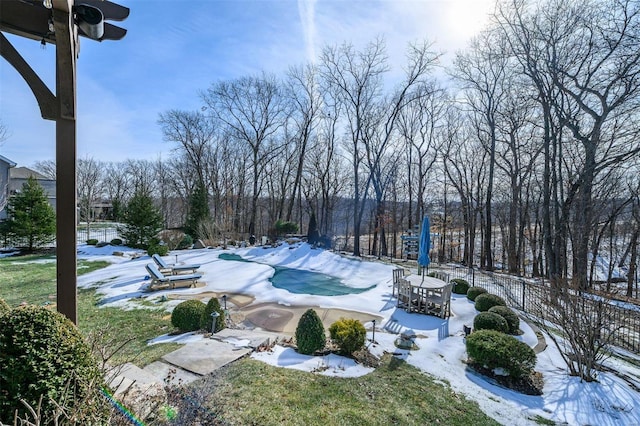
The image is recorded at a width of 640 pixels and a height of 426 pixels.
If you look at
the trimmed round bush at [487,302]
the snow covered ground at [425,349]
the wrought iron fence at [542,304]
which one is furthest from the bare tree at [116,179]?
the trimmed round bush at [487,302]

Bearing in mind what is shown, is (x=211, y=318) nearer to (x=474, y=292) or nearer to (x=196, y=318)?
(x=196, y=318)

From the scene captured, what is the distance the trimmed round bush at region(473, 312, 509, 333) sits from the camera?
19.7ft

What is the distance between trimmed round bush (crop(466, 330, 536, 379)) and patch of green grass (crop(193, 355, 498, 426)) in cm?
105

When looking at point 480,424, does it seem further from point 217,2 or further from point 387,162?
point 387,162

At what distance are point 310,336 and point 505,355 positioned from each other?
3.19 metres

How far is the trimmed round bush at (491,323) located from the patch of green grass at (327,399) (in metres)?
2.45

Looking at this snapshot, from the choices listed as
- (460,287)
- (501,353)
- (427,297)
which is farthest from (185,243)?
(501,353)

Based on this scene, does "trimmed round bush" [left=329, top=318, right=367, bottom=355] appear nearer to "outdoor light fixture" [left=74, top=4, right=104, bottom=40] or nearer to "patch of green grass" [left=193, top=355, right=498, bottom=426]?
"patch of green grass" [left=193, top=355, right=498, bottom=426]

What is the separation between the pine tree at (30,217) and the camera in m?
14.9

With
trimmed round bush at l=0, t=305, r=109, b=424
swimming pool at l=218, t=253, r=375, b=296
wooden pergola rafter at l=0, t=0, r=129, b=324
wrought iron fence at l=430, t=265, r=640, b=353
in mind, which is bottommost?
swimming pool at l=218, t=253, r=375, b=296

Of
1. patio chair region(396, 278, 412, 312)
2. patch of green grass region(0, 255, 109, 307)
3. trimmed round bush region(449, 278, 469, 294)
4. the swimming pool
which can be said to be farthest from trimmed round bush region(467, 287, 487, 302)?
patch of green grass region(0, 255, 109, 307)

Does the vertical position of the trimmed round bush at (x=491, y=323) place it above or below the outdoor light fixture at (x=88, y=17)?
below

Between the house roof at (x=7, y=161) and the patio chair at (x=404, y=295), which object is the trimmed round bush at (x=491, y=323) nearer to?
the patio chair at (x=404, y=295)

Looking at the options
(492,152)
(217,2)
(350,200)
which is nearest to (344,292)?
(217,2)
